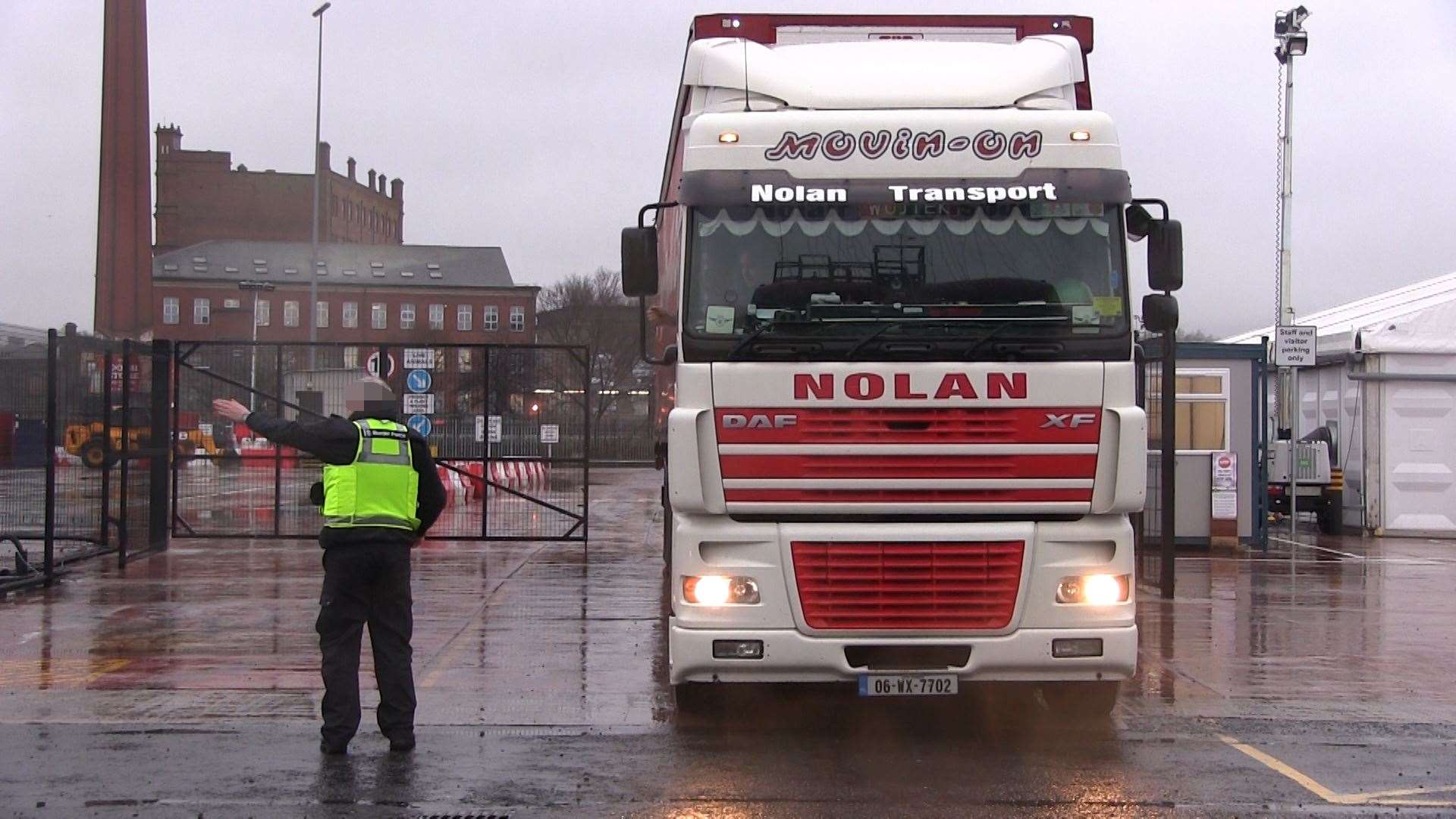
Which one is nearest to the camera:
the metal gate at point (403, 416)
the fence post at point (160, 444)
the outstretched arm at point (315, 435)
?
the outstretched arm at point (315, 435)

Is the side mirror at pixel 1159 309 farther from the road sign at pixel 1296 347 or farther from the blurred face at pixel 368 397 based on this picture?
the road sign at pixel 1296 347

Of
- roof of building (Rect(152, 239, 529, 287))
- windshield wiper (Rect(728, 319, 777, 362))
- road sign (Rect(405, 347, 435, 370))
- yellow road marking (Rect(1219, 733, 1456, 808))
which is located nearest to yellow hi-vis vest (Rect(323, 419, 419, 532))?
windshield wiper (Rect(728, 319, 777, 362))

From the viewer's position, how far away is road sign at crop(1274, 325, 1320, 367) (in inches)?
796

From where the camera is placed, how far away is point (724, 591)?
730 cm

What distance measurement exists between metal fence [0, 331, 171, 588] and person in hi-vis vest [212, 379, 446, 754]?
6772 mm

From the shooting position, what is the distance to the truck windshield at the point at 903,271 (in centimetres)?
735

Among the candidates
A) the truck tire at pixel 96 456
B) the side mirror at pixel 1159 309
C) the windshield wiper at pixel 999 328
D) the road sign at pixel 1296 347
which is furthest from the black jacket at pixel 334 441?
the road sign at pixel 1296 347

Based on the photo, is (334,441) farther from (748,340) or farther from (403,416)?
(403,416)

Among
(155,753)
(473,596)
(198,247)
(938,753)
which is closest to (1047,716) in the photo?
(938,753)

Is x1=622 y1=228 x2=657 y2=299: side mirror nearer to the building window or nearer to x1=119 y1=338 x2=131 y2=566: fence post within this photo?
x1=119 y1=338 x2=131 y2=566: fence post

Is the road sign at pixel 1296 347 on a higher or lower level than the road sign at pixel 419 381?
higher

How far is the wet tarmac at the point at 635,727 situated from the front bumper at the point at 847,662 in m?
0.45

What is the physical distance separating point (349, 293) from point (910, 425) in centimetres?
8180

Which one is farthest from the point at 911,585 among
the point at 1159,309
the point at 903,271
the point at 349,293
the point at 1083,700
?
the point at 349,293
